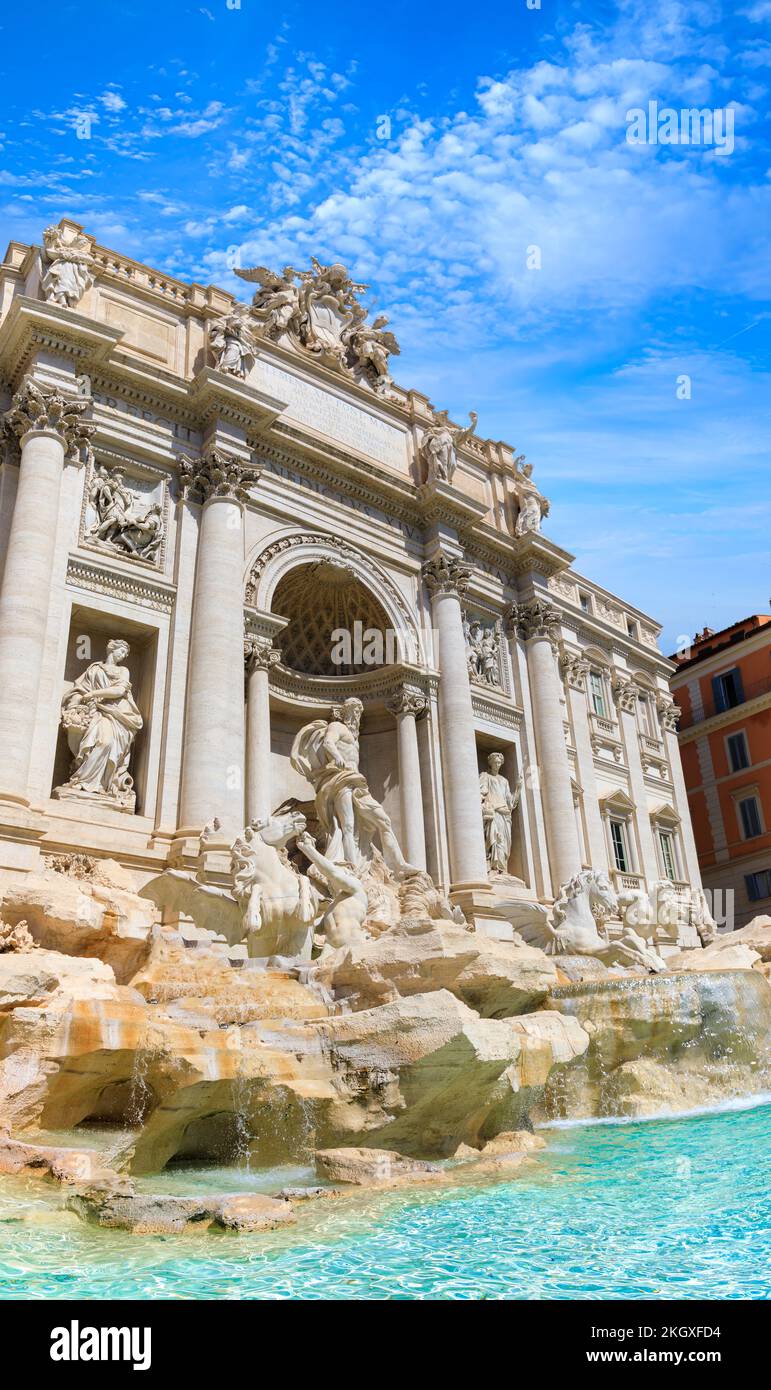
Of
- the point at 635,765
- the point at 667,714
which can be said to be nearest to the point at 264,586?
the point at 635,765

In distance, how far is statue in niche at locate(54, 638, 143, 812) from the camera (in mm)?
17250

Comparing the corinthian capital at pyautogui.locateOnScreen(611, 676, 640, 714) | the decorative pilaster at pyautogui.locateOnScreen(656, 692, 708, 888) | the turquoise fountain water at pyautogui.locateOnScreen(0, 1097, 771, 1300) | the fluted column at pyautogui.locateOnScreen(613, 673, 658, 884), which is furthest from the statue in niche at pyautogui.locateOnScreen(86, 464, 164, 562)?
the decorative pilaster at pyautogui.locateOnScreen(656, 692, 708, 888)

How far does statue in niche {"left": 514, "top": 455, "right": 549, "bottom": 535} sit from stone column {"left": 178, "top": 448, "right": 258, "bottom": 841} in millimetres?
10008

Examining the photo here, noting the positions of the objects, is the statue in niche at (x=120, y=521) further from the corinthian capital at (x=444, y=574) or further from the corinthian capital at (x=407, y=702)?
the corinthian capital at (x=444, y=574)

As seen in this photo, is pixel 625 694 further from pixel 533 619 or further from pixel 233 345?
pixel 233 345

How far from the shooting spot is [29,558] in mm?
16844

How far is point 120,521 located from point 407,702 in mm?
7786

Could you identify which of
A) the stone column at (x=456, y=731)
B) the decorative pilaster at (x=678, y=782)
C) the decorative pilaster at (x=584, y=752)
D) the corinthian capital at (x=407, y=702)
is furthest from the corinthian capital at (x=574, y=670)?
the corinthian capital at (x=407, y=702)

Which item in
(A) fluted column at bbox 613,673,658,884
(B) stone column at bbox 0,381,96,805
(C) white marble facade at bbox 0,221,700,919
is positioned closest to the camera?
(B) stone column at bbox 0,381,96,805

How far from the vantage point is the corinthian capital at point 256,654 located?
67.1ft

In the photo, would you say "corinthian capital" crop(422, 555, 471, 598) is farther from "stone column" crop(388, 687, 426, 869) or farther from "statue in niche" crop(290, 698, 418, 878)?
"statue in niche" crop(290, 698, 418, 878)

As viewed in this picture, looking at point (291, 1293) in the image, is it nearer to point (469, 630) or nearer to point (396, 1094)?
point (396, 1094)

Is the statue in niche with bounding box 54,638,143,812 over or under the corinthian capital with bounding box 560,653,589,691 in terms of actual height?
under

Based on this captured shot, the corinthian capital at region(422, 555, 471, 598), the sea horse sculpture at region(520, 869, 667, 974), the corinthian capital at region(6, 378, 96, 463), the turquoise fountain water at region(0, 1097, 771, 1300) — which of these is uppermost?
the corinthian capital at region(422, 555, 471, 598)
